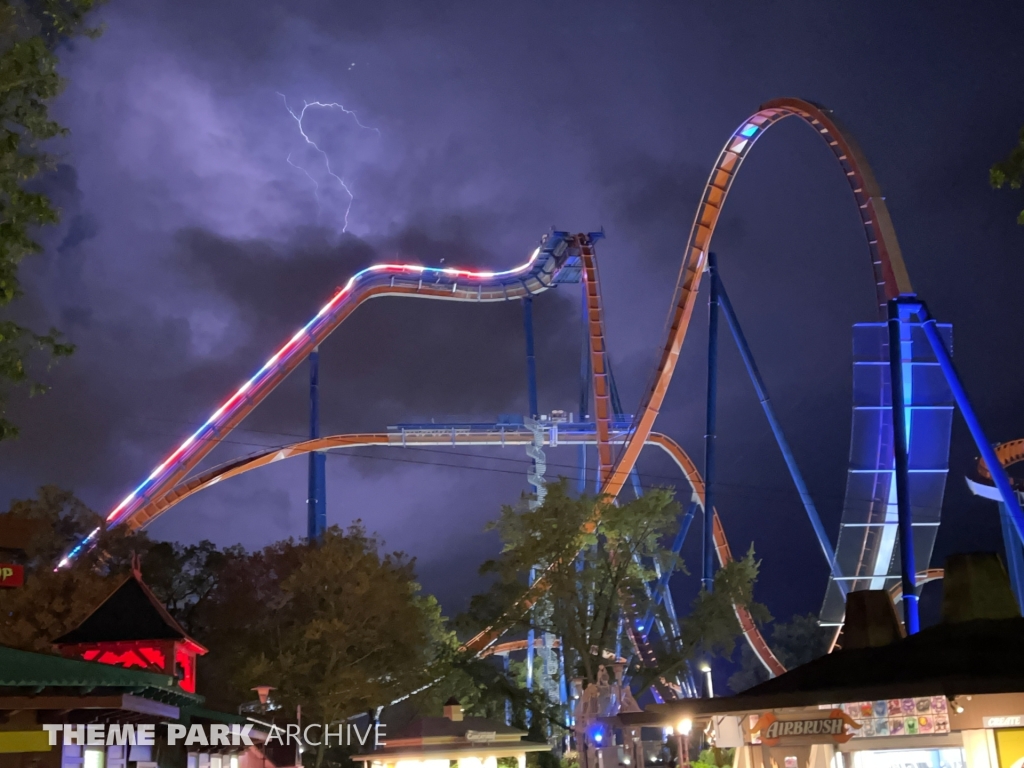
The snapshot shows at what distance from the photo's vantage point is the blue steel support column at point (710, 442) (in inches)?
1135

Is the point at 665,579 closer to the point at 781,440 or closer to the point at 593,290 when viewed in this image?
the point at 781,440

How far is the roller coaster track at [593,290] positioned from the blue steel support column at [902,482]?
126 inches

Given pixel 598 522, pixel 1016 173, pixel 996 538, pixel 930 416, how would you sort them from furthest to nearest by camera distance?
pixel 996 538 < pixel 598 522 < pixel 930 416 < pixel 1016 173

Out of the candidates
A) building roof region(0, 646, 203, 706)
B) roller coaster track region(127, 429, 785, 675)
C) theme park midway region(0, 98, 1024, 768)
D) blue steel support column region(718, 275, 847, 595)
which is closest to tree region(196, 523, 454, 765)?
theme park midway region(0, 98, 1024, 768)

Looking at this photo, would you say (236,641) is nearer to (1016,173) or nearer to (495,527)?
(495,527)

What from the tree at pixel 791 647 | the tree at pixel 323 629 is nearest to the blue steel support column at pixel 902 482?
the tree at pixel 323 629

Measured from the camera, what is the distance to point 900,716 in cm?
961

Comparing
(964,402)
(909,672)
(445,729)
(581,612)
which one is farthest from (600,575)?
(909,672)

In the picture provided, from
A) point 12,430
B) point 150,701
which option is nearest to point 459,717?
point 150,701

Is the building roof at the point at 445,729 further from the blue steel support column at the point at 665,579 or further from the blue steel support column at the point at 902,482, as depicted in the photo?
the blue steel support column at the point at 665,579

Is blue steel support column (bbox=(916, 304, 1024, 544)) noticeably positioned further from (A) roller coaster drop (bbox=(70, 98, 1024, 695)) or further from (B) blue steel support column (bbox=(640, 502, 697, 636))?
(B) blue steel support column (bbox=(640, 502, 697, 636))

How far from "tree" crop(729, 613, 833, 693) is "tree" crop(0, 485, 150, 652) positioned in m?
38.8

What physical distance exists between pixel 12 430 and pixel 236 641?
770 inches

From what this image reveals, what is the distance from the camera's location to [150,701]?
9.94m
